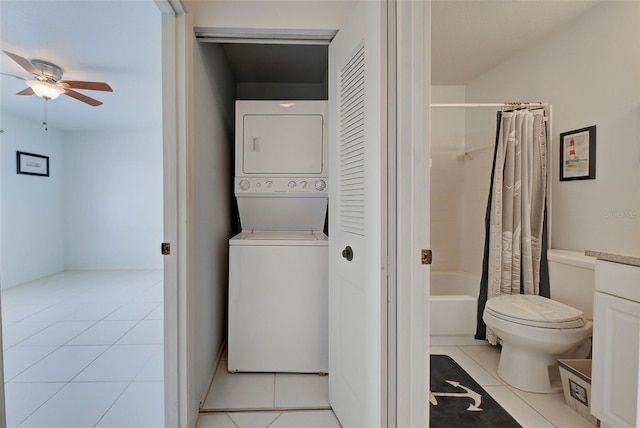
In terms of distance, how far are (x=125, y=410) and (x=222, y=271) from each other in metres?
0.97

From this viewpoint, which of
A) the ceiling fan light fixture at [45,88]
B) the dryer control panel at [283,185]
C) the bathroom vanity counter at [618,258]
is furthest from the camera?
the ceiling fan light fixture at [45,88]

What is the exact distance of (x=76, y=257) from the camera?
5414 mm

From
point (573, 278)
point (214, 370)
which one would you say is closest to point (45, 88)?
point (214, 370)

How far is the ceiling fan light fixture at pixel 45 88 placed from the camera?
2.77m

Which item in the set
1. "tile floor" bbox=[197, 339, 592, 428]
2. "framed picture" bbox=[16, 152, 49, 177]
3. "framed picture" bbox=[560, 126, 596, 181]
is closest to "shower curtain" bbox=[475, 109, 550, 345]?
"framed picture" bbox=[560, 126, 596, 181]

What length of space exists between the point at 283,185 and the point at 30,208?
4615mm

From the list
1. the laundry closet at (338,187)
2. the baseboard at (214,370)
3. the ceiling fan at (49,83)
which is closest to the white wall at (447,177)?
the laundry closet at (338,187)

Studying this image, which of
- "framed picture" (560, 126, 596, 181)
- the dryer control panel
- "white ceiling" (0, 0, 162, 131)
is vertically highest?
"white ceiling" (0, 0, 162, 131)

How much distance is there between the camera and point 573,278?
209 centimetres

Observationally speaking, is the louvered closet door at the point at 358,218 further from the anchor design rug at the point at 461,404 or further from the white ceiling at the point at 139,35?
the white ceiling at the point at 139,35

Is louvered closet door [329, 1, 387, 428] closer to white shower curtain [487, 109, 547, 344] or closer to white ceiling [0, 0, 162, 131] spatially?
white shower curtain [487, 109, 547, 344]

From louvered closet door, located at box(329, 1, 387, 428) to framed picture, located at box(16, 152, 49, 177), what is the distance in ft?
16.4

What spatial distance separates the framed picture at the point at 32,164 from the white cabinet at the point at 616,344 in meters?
6.29

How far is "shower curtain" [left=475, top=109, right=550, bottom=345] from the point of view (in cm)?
231
